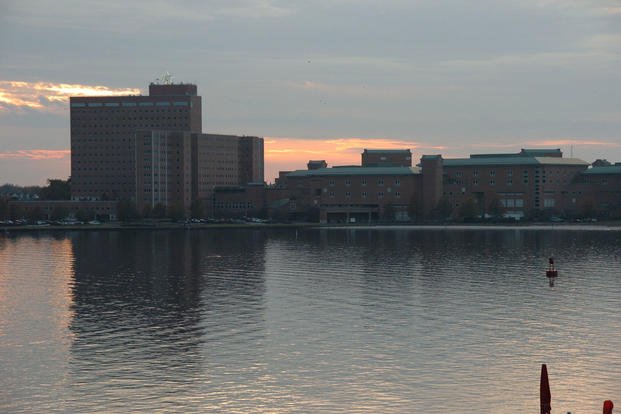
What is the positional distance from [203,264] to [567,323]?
210 ft

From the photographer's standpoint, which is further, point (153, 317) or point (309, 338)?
point (153, 317)

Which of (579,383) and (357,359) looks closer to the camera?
→ (579,383)

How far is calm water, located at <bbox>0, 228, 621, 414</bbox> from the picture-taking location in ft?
154

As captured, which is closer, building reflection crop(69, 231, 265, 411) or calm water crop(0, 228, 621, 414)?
calm water crop(0, 228, 621, 414)

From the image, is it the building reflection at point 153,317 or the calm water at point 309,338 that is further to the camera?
the building reflection at point 153,317

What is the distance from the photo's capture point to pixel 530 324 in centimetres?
6738

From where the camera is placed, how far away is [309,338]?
62.1 metres

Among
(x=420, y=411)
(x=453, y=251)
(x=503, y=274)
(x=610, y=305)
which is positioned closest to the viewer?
(x=420, y=411)

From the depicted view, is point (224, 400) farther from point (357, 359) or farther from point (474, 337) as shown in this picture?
point (474, 337)

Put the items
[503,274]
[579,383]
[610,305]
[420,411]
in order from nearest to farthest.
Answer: [420,411] → [579,383] → [610,305] → [503,274]

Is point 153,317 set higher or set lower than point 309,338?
higher

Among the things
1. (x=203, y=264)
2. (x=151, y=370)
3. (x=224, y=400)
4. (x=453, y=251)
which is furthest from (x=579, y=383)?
(x=453, y=251)

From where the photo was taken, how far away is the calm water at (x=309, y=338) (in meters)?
46.9

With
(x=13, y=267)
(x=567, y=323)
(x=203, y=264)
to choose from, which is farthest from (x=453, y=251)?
(x=567, y=323)
